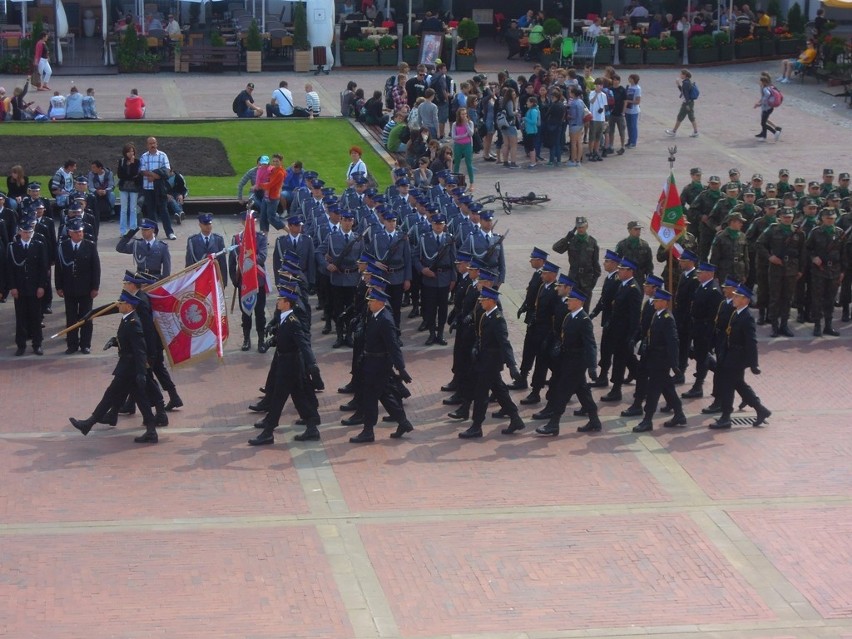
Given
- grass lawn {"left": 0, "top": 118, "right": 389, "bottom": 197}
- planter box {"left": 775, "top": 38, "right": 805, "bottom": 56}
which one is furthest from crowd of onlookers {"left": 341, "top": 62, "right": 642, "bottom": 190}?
planter box {"left": 775, "top": 38, "right": 805, "bottom": 56}

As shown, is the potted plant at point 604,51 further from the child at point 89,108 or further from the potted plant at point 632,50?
the child at point 89,108

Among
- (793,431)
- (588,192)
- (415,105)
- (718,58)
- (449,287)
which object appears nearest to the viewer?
(793,431)

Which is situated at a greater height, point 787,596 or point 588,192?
point 588,192

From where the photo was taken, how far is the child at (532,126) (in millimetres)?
27672

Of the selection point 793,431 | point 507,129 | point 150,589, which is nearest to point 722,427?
point 793,431

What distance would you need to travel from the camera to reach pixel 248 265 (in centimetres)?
1714

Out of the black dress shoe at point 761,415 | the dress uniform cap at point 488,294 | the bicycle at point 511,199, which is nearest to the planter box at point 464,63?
the bicycle at point 511,199

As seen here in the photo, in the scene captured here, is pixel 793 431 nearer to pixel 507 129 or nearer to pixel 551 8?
pixel 507 129

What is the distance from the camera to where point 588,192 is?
2642cm

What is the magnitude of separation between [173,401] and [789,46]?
29.9 meters

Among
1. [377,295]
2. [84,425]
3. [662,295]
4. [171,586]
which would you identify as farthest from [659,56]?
[171,586]

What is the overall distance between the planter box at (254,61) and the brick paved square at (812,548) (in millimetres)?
27941

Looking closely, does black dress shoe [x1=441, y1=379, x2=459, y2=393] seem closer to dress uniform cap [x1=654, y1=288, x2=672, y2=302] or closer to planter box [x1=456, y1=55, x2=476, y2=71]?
dress uniform cap [x1=654, y1=288, x2=672, y2=302]

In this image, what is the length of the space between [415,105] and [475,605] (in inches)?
717
